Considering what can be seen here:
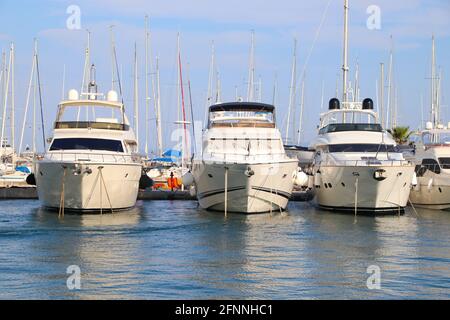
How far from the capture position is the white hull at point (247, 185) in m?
30.3

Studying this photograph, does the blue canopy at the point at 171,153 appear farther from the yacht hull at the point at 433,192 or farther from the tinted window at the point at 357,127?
the yacht hull at the point at 433,192

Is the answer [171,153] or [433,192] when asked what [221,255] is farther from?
[171,153]

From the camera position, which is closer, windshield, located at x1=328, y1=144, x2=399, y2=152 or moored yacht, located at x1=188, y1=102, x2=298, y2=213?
moored yacht, located at x1=188, y1=102, x2=298, y2=213

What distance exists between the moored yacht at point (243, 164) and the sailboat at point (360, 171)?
1.80 meters

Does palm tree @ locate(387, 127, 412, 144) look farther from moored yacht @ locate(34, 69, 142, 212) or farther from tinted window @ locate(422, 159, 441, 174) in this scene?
moored yacht @ locate(34, 69, 142, 212)

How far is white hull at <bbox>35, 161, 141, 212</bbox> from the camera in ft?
99.1

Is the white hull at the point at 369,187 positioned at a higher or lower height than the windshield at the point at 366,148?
lower

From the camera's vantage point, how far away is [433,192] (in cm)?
3559

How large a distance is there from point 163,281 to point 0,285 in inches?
142

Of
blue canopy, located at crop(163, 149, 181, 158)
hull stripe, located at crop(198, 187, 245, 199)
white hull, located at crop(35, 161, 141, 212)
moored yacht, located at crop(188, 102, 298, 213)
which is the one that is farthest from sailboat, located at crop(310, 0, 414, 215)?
blue canopy, located at crop(163, 149, 181, 158)

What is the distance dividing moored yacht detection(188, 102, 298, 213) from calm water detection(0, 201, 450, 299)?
0.91m

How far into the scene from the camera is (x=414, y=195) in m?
37.5

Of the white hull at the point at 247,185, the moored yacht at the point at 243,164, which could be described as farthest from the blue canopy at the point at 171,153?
the white hull at the point at 247,185
